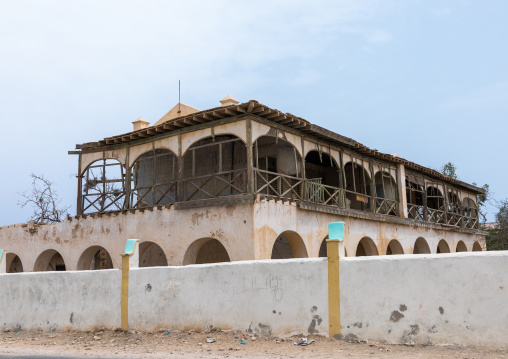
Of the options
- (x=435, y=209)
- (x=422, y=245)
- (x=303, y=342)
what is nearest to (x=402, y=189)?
(x=422, y=245)

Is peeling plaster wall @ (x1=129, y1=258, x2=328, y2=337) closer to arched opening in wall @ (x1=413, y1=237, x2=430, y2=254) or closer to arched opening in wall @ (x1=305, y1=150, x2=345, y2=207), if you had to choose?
arched opening in wall @ (x1=305, y1=150, x2=345, y2=207)

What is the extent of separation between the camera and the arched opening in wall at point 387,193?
2058 cm

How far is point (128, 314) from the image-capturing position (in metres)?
11.0

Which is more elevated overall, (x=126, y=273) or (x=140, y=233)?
(x=140, y=233)

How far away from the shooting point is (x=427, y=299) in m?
7.86

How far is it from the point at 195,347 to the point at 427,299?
4.09 meters

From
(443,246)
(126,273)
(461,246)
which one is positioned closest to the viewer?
(126,273)

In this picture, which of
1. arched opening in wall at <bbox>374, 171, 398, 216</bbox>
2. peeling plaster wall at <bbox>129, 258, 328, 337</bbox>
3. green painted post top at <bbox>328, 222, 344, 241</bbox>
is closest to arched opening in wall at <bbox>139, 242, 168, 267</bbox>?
peeling plaster wall at <bbox>129, 258, 328, 337</bbox>

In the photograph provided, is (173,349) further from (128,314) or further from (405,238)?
(405,238)

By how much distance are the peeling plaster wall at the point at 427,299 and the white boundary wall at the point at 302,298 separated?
0.04ft

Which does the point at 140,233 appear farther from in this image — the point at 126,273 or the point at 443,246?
the point at 443,246

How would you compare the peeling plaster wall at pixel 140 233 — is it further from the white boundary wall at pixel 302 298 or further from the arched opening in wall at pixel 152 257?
the white boundary wall at pixel 302 298

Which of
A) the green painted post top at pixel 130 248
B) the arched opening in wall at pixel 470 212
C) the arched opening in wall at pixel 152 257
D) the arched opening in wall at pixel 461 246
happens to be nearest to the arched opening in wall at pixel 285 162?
the arched opening in wall at pixel 152 257

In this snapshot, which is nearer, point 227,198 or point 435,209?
point 227,198
